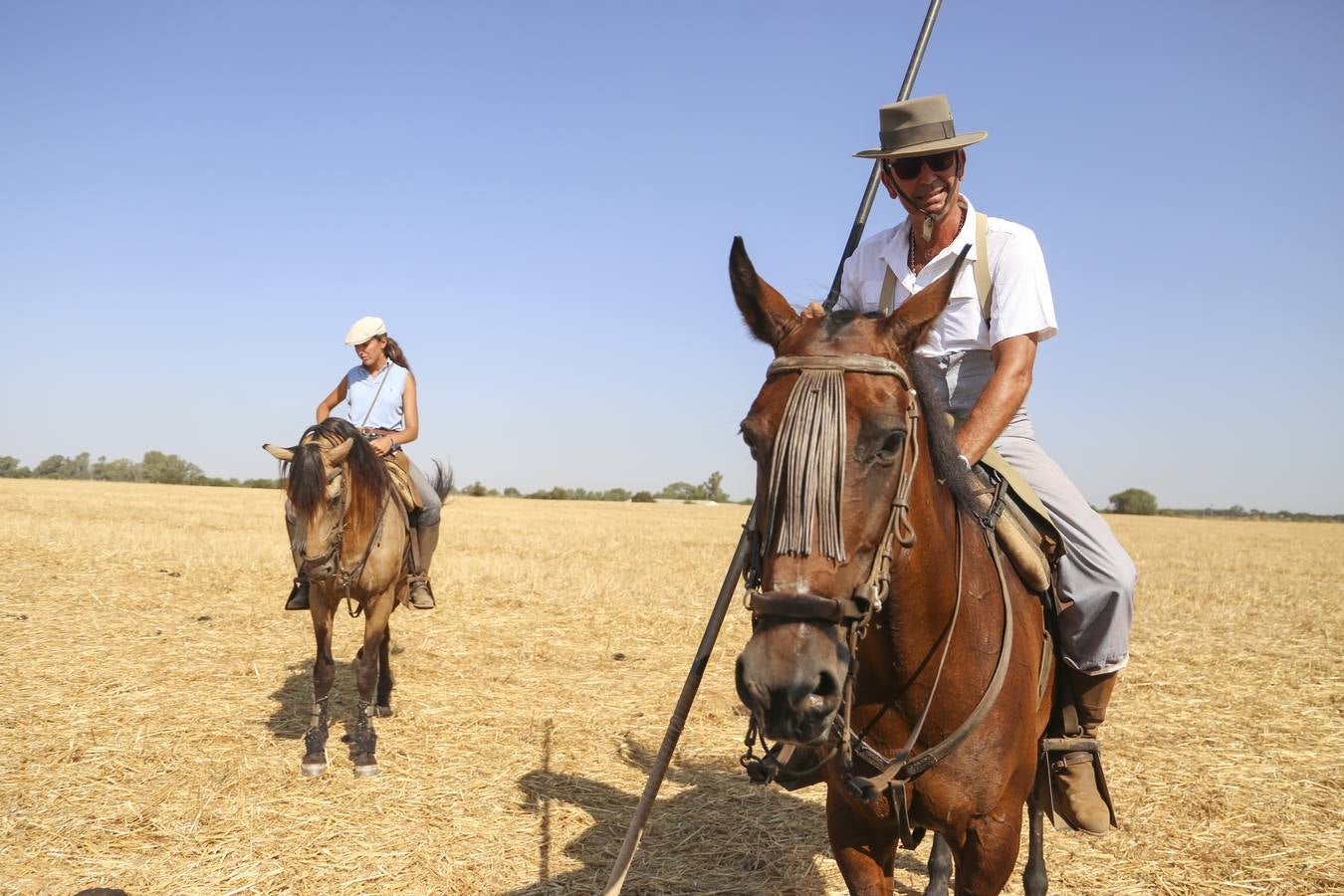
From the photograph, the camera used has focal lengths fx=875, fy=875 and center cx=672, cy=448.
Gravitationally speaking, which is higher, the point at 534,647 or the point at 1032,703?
the point at 1032,703

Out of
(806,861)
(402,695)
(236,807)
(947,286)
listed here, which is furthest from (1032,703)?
(402,695)

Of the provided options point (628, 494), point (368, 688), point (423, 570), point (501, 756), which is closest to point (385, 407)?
point (423, 570)

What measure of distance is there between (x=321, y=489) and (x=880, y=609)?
5723 millimetres

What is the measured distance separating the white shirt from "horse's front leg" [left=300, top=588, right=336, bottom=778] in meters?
5.56

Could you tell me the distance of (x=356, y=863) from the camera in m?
5.28

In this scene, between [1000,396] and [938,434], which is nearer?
[938,434]

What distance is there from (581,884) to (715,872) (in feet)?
2.70

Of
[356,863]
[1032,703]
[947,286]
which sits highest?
[947,286]

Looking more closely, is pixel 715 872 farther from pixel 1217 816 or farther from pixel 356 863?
pixel 1217 816

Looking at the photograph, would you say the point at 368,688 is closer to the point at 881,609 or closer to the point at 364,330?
the point at 364,330

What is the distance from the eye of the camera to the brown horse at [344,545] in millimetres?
6930

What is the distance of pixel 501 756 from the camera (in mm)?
7270

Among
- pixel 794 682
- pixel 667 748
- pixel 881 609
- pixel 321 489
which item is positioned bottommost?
pixel 667 748

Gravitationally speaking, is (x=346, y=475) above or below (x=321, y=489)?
above
